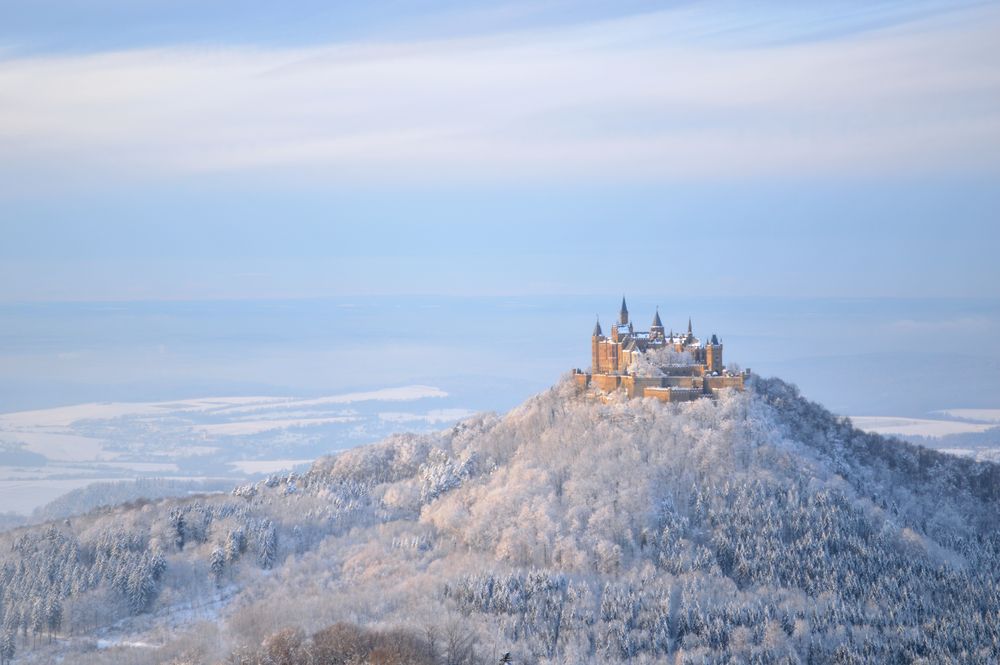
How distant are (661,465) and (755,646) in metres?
22.3

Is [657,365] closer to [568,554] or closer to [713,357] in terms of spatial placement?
[713,357]

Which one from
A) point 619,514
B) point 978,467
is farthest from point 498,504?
point 978,467

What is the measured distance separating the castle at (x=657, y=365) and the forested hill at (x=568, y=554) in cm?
215

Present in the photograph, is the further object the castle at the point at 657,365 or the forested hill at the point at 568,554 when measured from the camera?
the castle at the point at 657,365

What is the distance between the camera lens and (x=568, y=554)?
98.0 meters

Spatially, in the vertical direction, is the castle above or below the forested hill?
above

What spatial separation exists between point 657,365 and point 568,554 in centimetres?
2445

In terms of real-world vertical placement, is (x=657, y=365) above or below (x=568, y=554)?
above

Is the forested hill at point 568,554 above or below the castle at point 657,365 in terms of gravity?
below

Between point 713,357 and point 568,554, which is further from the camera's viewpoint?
point 713,357

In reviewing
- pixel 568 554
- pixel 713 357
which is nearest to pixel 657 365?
pixel 713 357

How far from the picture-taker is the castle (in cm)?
11562

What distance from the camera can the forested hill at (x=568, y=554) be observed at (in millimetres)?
86562

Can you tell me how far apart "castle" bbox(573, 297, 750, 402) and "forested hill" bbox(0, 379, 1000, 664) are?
2150 mm
